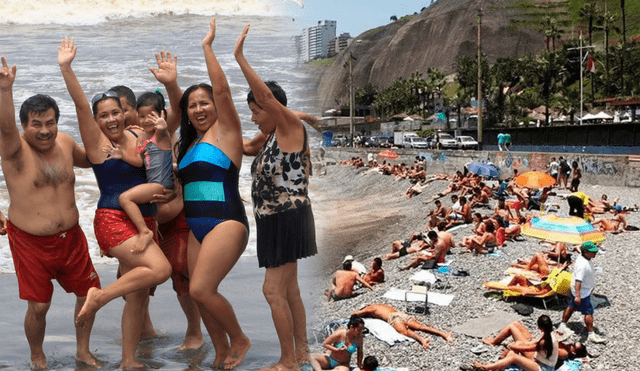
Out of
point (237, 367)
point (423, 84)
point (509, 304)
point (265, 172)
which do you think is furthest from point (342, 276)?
point (423, 84)

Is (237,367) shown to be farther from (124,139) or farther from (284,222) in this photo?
(124,139)

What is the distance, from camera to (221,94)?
3.14 meters

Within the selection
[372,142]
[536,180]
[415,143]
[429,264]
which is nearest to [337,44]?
[429,264]

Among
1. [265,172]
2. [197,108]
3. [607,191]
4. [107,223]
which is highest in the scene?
[197,108]

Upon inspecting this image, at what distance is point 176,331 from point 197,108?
2.26 m

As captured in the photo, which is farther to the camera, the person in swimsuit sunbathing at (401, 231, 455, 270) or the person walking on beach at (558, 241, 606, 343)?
the person in swimsuit sunbathing at (401, 231, 455, 270)

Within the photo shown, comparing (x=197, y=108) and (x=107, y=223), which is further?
Result: (x=107, y=223)

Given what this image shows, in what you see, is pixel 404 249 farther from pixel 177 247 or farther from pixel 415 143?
pixel 415 143

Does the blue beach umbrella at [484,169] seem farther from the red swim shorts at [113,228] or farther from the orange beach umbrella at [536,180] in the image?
the red swim shorts at [113,228]

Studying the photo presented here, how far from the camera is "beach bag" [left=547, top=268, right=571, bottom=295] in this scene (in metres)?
8.84

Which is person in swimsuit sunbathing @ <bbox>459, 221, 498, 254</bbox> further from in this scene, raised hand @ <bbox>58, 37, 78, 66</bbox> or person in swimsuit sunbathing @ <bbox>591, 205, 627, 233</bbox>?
raised hand @ <bbox>58, 37, 78, 66</bbox>

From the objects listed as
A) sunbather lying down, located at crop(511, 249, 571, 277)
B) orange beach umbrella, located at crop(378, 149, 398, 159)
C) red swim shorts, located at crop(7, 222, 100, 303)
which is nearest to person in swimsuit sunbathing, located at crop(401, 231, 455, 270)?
sunbather lying down, located at crop(511, 249, 571, 277)

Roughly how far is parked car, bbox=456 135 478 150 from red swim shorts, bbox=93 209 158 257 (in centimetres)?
3808

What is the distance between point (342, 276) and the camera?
9.81m
